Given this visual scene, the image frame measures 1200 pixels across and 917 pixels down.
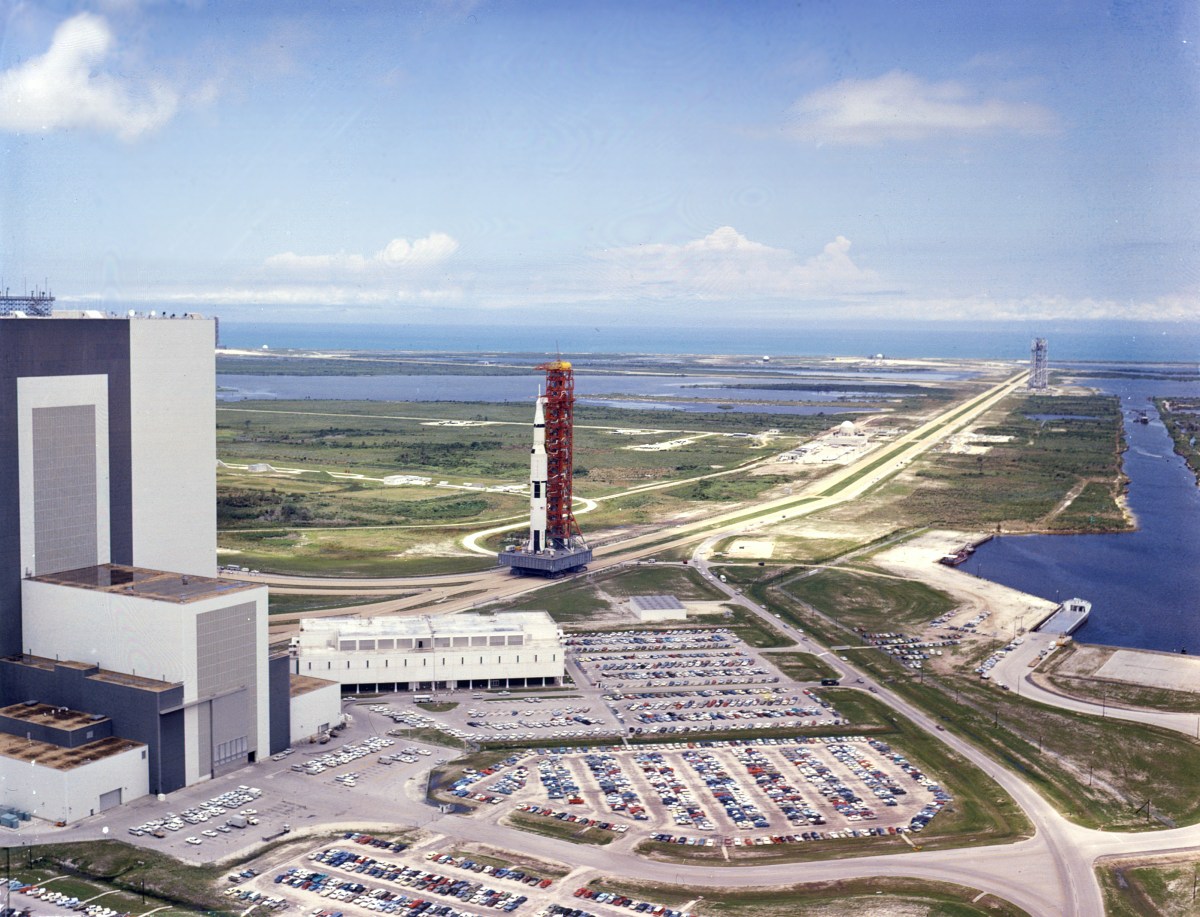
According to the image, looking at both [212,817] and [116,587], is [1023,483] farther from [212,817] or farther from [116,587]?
[212,817]

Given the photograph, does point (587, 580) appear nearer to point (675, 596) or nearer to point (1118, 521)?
point (675, 596)

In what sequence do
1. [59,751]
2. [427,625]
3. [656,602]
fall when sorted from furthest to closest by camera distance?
[656,602], [427,625], [59,751]

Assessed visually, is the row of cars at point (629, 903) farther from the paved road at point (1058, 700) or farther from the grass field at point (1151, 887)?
the paved road at point (1058, 700)

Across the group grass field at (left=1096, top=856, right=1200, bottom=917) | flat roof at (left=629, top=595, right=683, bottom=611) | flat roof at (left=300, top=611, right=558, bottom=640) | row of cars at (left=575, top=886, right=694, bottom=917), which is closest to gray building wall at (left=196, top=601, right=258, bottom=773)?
flat roof at (left=300, top=611, right=558, bottom=640)

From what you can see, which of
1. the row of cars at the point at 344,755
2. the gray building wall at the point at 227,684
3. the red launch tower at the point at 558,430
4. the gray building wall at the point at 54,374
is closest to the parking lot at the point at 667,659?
the row of cars at the point at 344,755

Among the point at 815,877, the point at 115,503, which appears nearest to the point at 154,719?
the point at 115,503

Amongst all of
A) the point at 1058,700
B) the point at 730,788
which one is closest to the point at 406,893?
the point at 730,788
